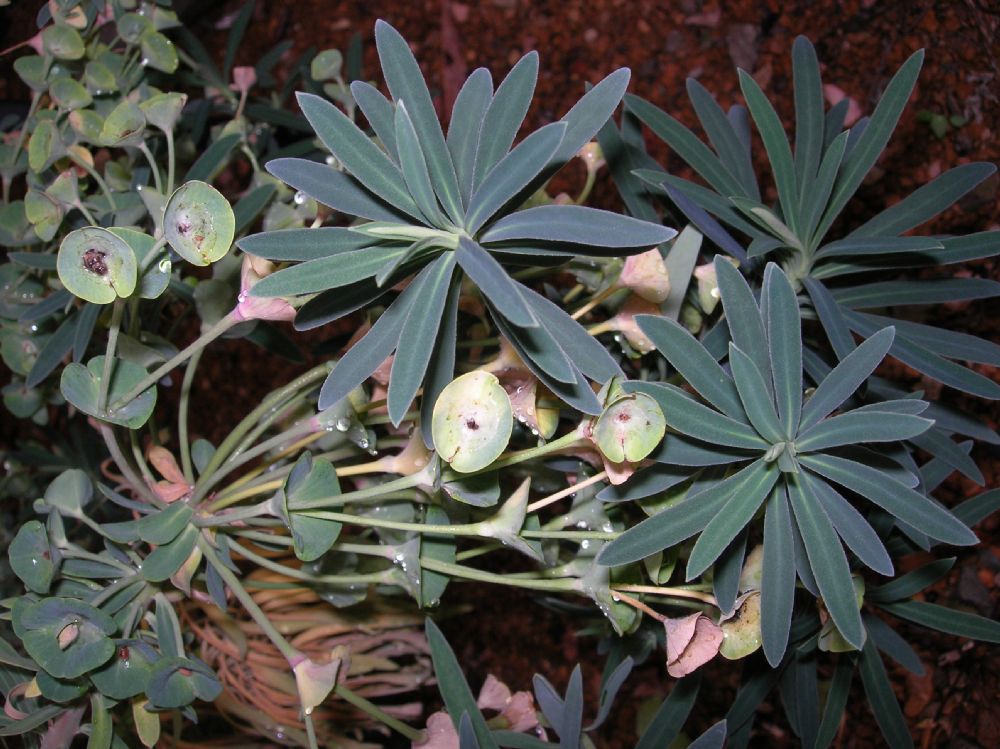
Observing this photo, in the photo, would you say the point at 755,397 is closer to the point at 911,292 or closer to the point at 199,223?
the point at 911,292

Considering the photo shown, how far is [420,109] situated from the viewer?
0.70 metres

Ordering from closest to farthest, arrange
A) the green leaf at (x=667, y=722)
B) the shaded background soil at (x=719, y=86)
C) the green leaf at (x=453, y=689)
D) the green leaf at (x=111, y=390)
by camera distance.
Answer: the green leaf at (x=111, y=390) < the green leaf at (x=453, y=689) < the green leaf at (x=667, y=722) < the shaded background soil at (x=719, y=86)

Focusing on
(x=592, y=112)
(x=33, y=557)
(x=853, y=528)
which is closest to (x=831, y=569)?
(x=853, y=528)

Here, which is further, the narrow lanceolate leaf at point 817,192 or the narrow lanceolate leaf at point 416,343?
the narrow lanceolate leaf at point 817,192

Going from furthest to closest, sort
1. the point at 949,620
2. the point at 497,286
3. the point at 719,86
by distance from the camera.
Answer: the point at 719,86, the point at 949,620, the point at 497,286

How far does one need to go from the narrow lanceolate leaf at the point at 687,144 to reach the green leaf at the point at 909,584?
541 mm

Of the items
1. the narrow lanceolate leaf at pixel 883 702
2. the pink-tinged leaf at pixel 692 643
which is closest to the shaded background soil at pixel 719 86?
the narrow lanceolate leaf at pixel 883 702

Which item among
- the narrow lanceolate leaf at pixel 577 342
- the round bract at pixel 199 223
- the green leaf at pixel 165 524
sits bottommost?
the green leaf at pixel 165 524

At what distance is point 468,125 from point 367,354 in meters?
0.23

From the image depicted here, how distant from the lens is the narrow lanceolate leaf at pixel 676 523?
724 millimetres

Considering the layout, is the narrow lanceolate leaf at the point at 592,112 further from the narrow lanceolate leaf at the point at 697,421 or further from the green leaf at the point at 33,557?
the green leaf at the point at 33,557

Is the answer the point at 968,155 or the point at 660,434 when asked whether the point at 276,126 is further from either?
the point at 968,155

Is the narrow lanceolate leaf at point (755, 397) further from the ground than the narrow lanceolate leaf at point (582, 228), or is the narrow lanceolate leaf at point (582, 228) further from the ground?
Answer: the narrow lanceolate leaf at point (582, 228)

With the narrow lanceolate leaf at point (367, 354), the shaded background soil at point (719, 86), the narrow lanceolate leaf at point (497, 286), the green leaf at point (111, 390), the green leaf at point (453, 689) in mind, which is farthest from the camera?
the shaded background soil at point (719, 86)
